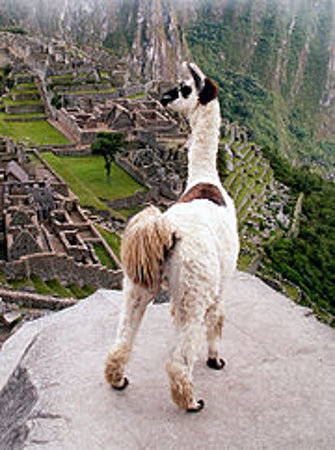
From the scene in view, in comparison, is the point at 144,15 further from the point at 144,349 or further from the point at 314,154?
the point at 144,349

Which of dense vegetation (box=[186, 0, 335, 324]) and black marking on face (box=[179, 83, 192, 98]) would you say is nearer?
black marking on face (box=[179, 83, 192, 98])

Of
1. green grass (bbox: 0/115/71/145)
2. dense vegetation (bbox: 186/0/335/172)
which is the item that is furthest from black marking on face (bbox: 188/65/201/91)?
dense vegetation (bbox: 186/0/335/172)

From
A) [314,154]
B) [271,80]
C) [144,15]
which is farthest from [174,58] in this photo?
[314,154]

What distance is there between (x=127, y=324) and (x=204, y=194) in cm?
156

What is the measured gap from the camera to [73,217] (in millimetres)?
19719

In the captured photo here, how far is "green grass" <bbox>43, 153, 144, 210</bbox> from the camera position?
2572 centimetres

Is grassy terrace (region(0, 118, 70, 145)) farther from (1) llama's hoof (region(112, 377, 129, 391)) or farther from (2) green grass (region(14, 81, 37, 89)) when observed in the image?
(1) llama's hoof (region(112, 377, 129, 391))

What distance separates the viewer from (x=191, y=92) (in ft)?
17.6

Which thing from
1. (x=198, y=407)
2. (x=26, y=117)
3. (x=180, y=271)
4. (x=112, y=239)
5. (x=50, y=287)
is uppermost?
(x=180, y=271)

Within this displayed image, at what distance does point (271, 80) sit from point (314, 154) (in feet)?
187

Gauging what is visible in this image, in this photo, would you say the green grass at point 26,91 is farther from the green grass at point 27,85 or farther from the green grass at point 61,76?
the green grass at point 61,76

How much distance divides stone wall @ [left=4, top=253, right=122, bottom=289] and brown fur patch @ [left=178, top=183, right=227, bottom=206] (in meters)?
9.43

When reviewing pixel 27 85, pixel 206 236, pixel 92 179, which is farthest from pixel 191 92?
pixel 27 85

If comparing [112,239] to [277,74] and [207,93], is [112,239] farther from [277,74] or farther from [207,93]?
[277,74]
